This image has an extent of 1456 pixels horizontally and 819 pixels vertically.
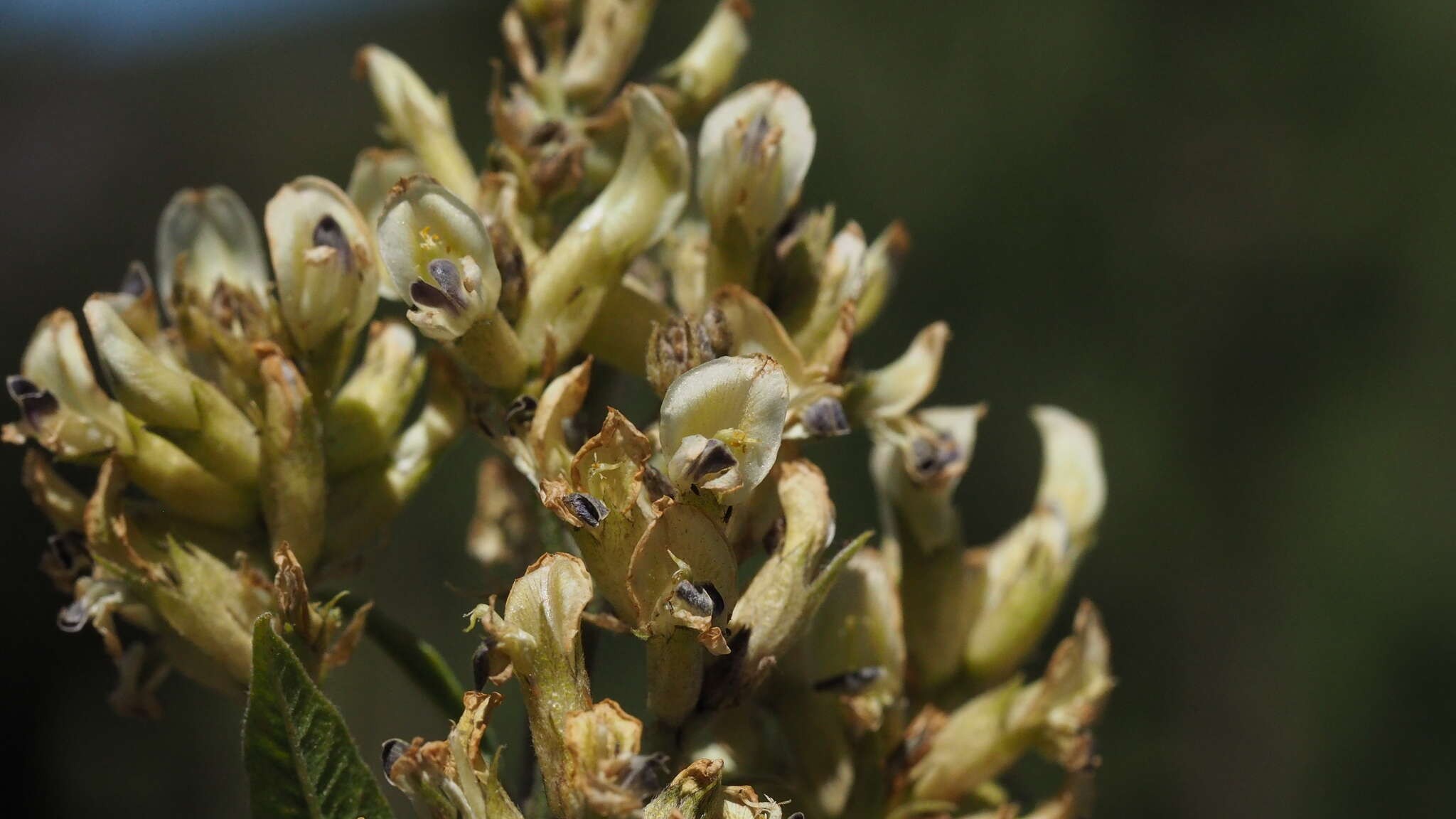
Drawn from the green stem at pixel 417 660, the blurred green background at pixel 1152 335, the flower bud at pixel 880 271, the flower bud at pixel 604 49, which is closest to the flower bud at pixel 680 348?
the flower bud at pixel 880 271

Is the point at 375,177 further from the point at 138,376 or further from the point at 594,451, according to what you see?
the point at 594,451

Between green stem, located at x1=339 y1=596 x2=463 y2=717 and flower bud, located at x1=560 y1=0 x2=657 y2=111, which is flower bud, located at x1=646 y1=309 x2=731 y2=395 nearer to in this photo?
green stem, located at x1=339 y1=596 x2=463 y2=717

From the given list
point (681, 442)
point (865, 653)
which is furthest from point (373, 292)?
point (865, 653)

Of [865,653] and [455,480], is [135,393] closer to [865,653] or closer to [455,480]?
[865,653]

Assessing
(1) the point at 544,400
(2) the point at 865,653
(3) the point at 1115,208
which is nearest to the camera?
(1) the point at 544,400

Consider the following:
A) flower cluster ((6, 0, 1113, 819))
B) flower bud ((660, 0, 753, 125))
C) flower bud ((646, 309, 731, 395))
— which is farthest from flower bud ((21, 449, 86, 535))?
flower bud ((660, 0, 753, 125))

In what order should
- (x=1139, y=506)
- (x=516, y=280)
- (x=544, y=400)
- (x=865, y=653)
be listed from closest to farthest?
(x=544, y=400), (x=516, y=280), (x=865, y=653), (x=1139, y=506)
